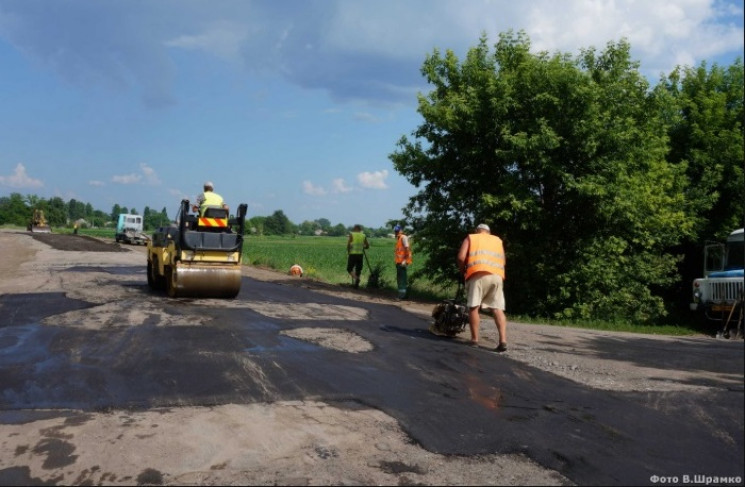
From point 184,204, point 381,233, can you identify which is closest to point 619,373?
point 184,204

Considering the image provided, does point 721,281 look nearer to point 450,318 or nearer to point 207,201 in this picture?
point 450,318

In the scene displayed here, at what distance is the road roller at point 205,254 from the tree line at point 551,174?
215 inches

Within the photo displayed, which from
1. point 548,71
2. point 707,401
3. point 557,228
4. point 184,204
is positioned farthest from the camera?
point 557,228

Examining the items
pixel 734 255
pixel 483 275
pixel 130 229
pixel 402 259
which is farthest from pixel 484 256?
pixel 130 229

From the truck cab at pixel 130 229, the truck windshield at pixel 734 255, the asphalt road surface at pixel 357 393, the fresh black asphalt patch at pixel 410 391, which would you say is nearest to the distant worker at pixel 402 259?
the asphalt road surface at pixel 357 393

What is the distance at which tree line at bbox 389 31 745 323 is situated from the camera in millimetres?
13922

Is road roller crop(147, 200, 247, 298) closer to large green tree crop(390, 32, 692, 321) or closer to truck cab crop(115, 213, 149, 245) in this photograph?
large green tree crop(390, 32, 692, 321)

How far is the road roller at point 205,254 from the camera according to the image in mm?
12062

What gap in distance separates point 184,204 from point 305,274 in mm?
11242

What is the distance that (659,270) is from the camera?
56.7 ft

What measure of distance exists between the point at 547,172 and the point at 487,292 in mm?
6701

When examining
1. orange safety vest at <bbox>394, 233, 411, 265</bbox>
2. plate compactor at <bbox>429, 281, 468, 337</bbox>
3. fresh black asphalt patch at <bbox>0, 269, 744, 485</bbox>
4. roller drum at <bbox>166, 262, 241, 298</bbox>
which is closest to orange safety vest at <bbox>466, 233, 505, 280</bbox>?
plate compactor at <bbox>429, 281, 468, 337</bbox>

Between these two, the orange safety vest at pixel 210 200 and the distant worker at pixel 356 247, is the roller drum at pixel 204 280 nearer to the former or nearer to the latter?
the orange safety vest at pixel 210 200

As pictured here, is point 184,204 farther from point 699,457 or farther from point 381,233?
point 381,233
